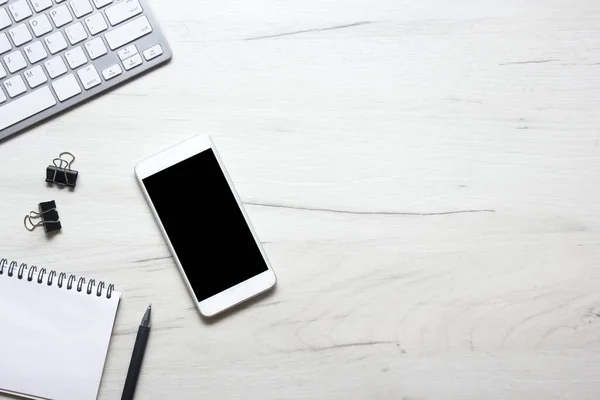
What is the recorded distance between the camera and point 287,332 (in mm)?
750

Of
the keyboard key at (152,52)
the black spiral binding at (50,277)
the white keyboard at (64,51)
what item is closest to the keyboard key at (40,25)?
the white keyboard at (64,51)

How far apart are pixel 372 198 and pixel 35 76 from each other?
0.41m

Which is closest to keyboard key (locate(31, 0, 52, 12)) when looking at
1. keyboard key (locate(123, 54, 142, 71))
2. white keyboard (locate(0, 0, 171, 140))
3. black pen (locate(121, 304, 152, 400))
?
white keyboard (locate(0, 0, 171, 140))

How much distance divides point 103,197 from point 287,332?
0.89 feet

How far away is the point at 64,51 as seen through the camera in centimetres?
73

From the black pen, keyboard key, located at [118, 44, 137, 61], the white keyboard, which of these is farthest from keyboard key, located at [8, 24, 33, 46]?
the black pen

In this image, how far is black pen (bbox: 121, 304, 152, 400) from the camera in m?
0.73

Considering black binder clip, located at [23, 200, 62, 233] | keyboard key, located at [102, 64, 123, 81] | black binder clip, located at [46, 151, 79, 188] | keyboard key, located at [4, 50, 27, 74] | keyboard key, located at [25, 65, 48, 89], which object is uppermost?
keyboard key, located at [4, 50, 27, 74]

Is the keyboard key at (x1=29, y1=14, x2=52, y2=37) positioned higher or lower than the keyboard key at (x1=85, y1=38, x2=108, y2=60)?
higher

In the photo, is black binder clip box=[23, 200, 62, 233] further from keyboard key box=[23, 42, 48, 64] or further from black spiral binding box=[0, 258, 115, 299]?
keyboard key box=[23, 42, 48, 64]

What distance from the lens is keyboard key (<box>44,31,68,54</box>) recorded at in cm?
72

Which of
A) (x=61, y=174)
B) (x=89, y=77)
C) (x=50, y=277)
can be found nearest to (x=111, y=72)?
(x=89, y=77)

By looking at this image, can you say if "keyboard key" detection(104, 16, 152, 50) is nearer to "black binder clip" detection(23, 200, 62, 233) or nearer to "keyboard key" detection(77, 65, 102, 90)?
"keyboard key" detection(77, 65, 102, 90)

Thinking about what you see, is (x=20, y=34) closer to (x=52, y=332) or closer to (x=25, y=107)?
(x=25, y=107)
